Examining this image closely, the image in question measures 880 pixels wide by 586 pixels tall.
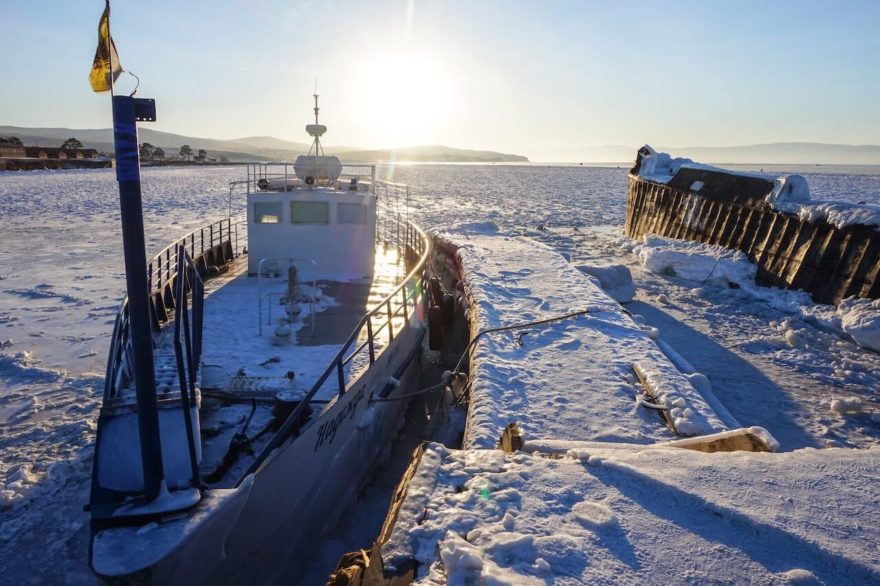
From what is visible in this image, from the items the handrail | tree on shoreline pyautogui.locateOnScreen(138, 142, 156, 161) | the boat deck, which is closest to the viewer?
the handrail

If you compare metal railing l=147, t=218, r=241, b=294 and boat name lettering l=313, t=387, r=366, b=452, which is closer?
boat name lettering l=313, t=387, r=366, b=452

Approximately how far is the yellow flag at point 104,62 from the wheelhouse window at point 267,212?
783cm

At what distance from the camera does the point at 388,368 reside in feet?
24.5

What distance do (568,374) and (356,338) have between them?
2.74 metres

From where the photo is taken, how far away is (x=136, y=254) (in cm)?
312

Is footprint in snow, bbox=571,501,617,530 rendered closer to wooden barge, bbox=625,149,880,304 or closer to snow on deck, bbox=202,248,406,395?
snow on deck, bbox=202,248,406,395

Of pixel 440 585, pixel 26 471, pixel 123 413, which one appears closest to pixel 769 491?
pixel 440 585

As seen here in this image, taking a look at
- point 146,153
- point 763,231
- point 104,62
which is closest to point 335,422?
point 104,62

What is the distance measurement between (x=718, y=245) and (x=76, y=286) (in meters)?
19.3

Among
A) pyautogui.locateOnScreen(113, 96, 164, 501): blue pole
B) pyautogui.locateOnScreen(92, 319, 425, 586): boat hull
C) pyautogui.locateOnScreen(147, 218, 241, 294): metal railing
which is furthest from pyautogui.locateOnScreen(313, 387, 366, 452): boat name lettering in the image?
pyautogui.locateOnScreen(147, 218, 241, 294): metal railing

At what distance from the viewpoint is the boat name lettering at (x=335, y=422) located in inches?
208

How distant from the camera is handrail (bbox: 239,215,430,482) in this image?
469 cm

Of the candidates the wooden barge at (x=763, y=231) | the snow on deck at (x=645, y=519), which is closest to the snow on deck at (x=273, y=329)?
the snow on deck at (x=645, y=519)

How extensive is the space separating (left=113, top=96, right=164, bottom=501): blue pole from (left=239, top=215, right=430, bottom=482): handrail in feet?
4.17
